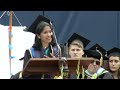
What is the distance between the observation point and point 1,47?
5770 mm

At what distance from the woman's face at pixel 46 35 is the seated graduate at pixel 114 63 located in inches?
Answer: 42.3

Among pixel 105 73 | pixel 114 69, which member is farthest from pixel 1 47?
pixel 105 73

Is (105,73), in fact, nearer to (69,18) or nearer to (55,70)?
(55,70)

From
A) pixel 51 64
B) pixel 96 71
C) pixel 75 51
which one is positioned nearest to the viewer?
pixel 51 64

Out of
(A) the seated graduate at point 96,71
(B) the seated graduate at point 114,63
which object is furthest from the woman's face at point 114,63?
(A) the seated graduate at point 96,71

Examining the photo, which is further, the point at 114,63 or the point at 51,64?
the point at 114,63

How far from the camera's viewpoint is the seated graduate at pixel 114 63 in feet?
14.7

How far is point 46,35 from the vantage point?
152 inches

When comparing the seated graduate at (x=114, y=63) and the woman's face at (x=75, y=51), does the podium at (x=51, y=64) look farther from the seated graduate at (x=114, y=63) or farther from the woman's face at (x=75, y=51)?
the seated graduate at (x=114, y=63)

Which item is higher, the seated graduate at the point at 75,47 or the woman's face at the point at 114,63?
the seated graduate at the point at 75,47

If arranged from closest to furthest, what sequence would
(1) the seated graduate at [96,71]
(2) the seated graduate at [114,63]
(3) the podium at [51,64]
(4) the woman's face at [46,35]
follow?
(3) the podium at [51,64], (1) the seated graduate at [96,71], (4) the woman's face at [46,35], (2) the seated graduate at [114,63]

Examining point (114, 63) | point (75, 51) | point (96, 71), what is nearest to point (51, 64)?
point (96, 71)

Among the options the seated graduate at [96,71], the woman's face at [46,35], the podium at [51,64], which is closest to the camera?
the podium at [51,64]

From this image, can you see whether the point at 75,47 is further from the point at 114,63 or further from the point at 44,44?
the point at 114,63
